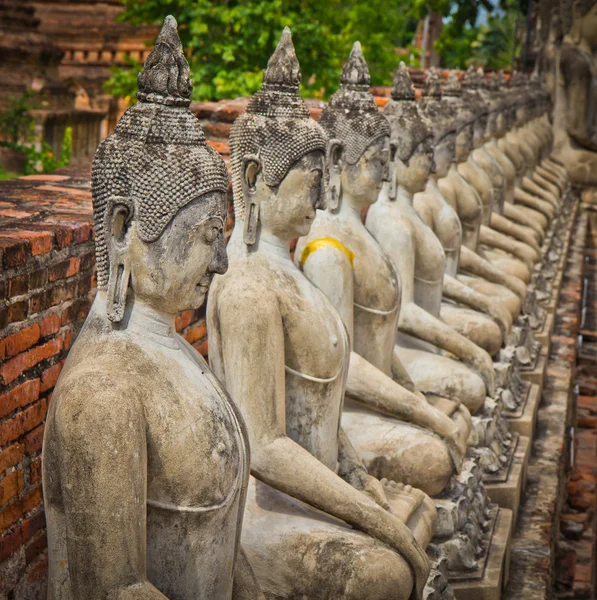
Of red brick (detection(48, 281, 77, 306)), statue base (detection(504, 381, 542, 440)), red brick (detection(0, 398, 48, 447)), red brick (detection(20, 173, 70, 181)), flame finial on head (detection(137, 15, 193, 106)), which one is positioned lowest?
statue base (detection(504, 381, 542, 440))

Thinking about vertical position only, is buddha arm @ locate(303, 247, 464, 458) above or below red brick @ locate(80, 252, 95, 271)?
below

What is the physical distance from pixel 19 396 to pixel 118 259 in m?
1.01

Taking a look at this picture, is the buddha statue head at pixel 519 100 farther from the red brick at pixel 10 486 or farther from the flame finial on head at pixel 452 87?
the red brick at pixel 10 486

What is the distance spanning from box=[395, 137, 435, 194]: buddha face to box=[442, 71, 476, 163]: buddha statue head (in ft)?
7.54

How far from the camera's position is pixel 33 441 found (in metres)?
3.95

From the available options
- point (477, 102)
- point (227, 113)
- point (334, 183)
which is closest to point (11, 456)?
point (334, 183)

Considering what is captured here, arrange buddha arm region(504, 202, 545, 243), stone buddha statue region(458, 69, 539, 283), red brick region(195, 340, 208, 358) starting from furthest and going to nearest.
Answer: buddha arm region(504, 202, 545, 243) < stone buddha statue region(458, 69, 539, 283) < red brick region(195, 340, 208, 358)

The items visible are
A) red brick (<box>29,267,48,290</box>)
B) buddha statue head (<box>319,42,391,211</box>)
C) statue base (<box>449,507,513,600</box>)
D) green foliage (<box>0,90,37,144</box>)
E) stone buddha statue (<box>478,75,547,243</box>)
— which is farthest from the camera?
green foliage (<box>0,90,37,144</box>)

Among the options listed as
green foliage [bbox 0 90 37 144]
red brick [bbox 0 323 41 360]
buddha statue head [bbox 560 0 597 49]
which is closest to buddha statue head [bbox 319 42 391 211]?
red brick [bbox 0 323 41 360]

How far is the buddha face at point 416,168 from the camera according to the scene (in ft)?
20.3

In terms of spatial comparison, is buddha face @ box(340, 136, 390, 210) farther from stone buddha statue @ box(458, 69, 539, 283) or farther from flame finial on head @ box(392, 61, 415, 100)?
stone buddha statue @ box(458, 69, 539, 283)

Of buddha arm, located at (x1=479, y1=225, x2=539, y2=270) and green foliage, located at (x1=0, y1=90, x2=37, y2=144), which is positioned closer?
buddha arm, located at (x1=479, y1=225, x2=539, y2=270)

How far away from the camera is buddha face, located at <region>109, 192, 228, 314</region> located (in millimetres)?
2992

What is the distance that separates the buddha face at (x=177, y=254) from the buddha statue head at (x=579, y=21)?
18.7 metres
